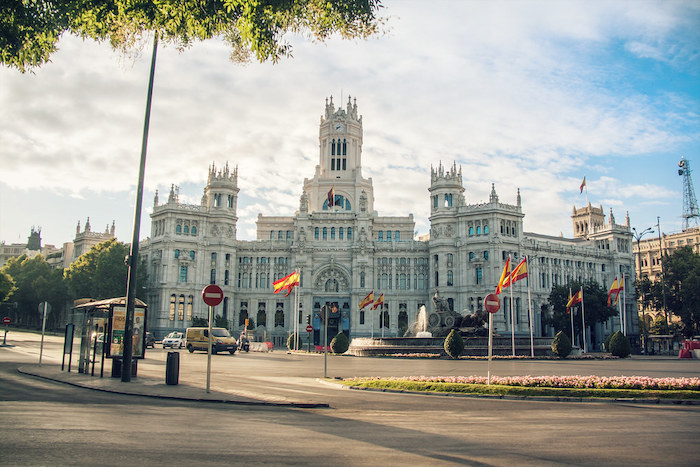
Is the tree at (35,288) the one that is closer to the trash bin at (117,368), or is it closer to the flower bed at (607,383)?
the trash bin at (117,368)

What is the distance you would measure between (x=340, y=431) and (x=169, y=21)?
43.6 feet

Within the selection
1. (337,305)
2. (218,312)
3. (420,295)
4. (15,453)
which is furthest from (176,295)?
(15,453)

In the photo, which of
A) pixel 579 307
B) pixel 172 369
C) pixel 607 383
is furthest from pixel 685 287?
pixel 172 369

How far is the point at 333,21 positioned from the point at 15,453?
47.2ft

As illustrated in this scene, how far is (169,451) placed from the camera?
9203mm

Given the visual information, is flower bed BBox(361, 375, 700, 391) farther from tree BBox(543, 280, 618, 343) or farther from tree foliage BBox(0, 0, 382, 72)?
tree BBox(543, 280, 618, 343)

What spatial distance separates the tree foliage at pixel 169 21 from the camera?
17.3 meters

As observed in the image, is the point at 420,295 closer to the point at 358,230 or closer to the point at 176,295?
the point at 358,230

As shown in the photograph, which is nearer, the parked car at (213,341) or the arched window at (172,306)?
the parked car at (213,341)

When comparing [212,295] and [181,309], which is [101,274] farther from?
[212,295]

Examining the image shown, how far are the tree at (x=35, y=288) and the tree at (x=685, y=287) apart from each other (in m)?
97.6

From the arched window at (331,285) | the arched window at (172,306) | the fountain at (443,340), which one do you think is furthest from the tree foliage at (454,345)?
the arched window at (172,306)

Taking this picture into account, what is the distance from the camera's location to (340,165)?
11750 cm

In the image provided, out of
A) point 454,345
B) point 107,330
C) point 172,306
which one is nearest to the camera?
point 107,330
